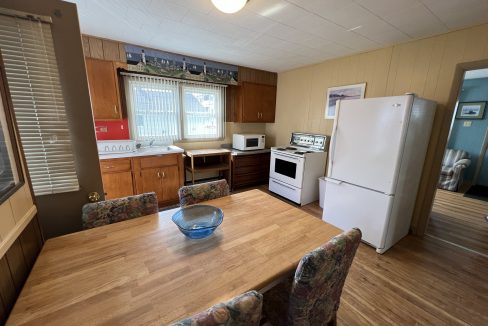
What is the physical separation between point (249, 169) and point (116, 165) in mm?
2263

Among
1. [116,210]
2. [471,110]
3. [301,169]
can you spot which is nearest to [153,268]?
[116,210]

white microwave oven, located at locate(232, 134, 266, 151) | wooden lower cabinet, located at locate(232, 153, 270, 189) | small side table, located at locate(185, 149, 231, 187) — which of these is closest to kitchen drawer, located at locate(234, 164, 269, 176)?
wooden lower cabinet, located at locate(232, 153, 270, 189)

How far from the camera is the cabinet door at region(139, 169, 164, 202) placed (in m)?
2.88

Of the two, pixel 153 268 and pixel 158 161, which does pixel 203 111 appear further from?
pixel 153 268

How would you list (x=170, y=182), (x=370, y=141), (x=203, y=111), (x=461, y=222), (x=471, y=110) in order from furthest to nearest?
1. (x=471, y=110)
2. (x=203, y=111)
3. (x=170, y=182)
4. (x=461, y=222)
5. (x=370, y=141)

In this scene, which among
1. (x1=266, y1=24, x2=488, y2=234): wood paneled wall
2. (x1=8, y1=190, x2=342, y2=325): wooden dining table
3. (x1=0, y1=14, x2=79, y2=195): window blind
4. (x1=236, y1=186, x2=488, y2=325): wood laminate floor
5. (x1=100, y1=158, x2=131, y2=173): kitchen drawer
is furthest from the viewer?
(x1=100, y1=158, x2=131, y2=173): kitchen drawer

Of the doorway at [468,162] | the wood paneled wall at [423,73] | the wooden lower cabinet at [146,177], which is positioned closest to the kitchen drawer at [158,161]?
the wooden lower cabinet at [146,177]

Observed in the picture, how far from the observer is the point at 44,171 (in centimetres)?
123

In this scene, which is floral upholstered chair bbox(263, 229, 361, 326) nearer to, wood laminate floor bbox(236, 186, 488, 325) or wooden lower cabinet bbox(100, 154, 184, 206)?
wood laminate floor bbox(236, 186, 488, 325)

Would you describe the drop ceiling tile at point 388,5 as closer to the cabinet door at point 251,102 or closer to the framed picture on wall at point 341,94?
the framed picture on wall at point 341,94

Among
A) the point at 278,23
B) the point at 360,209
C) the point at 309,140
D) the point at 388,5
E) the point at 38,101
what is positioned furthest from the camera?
the point at 309,140

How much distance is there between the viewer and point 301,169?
317 centimetres

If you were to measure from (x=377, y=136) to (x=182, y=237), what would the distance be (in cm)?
210

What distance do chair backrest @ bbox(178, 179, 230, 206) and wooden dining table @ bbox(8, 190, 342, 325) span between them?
26 cm
